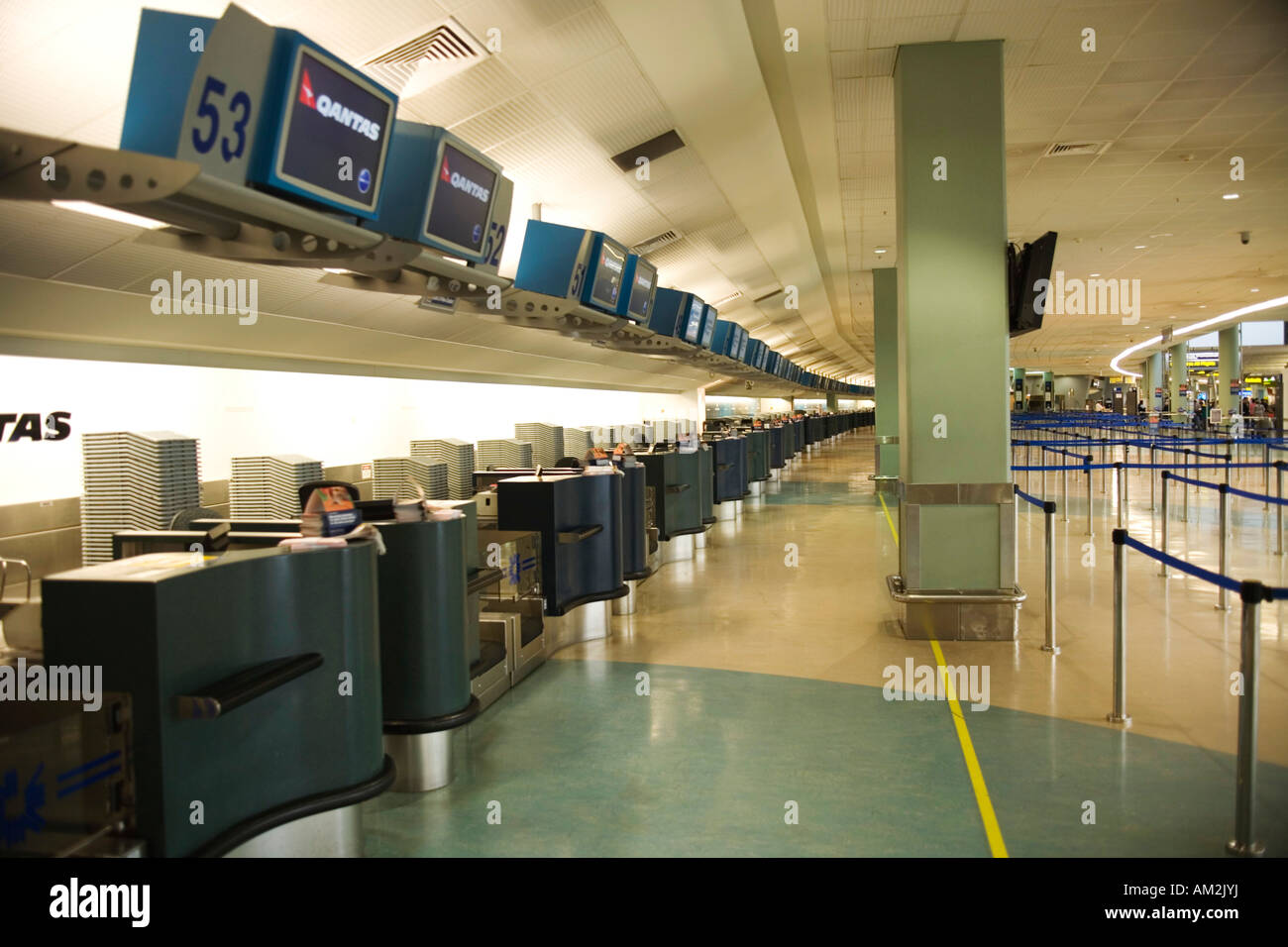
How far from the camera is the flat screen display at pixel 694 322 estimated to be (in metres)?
13.4

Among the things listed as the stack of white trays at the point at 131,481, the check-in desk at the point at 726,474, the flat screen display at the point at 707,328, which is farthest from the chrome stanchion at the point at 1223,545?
the flat screen display at the point at 707,328

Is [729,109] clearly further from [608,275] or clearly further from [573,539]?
[573,539]

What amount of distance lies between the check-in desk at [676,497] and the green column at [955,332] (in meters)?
3.81

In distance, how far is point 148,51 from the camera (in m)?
3.81

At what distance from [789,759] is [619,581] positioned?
10.2ft

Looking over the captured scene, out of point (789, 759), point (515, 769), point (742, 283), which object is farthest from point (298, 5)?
point (742, 283)

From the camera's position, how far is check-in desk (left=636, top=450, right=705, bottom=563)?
1059 cm

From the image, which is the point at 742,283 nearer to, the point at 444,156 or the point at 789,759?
the point at 444,156

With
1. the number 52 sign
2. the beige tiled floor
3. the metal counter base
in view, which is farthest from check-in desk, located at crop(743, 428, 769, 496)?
the number 52 sign

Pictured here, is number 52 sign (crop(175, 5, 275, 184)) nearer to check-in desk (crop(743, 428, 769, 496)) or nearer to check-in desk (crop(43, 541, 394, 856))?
check-in desk (crop(43, 541, 394, 856))

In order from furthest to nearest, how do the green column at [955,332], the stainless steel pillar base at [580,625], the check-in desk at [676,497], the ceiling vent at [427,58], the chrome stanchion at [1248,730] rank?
1. the check-in desk at [676,497]
2. the green column at [955,332]
3. the stainless steel pillar base at [580,625]
4. the ceiling vent at [427,58]
5. the chrome stanchion at [1248,730]

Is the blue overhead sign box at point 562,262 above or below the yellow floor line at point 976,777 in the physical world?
above

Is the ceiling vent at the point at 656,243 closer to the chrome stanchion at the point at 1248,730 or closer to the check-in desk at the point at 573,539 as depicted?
the check-in desk at the point at 573,539

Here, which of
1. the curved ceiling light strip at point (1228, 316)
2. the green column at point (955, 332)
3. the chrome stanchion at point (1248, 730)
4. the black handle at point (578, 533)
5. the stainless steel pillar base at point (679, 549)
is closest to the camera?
the chrome stanchion at point (1248, 730)
